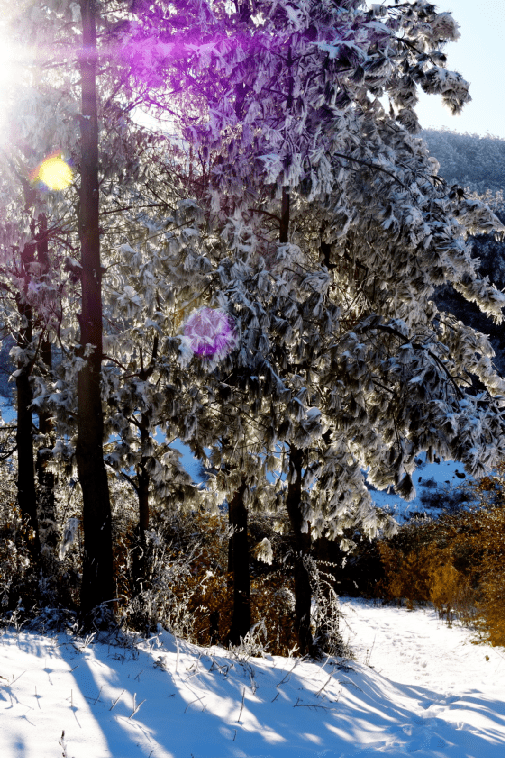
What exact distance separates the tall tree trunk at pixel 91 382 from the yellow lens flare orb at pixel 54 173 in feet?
1.84

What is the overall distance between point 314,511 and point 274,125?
4749 millimetres

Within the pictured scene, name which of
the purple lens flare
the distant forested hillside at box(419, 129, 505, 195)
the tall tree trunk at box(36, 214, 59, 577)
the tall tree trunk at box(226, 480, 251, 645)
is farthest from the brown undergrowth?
the distant forested hillside at box(419, 129, 505, 195)

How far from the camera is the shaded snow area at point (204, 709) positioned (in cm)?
295

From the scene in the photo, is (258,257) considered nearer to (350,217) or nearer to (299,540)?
(350,217)

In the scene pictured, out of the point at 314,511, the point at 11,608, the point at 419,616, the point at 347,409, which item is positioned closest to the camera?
the point at 11,608

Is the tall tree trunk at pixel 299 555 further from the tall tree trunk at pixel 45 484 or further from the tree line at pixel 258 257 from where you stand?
the tall tree trunk at pixel 45 484

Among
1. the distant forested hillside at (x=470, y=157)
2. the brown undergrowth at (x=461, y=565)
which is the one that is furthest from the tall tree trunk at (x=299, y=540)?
the distant forested hillside at (x=470, y=157)

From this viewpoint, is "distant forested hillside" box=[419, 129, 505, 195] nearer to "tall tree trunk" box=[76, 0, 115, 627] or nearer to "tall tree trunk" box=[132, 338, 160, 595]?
"tall tree trunk" box=[132, 338, 160, 595]

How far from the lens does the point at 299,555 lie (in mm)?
7055

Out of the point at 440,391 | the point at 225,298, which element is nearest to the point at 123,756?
the point at 225,298

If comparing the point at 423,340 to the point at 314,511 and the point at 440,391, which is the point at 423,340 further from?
the point at 314,511

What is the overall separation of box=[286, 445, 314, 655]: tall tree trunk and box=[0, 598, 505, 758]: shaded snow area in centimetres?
89

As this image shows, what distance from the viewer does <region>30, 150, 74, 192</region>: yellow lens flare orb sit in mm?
6559

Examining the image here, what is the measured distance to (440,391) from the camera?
6168 millimetres
